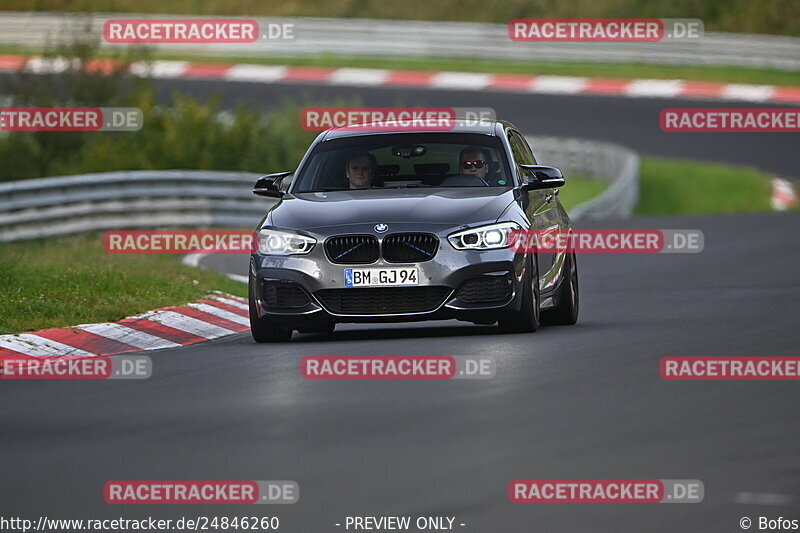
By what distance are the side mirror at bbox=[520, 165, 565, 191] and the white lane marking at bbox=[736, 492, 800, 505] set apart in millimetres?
6173

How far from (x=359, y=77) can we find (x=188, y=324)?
30.0 metres

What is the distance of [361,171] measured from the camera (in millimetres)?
13109

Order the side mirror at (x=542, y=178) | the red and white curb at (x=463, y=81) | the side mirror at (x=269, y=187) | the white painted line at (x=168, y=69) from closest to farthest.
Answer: the side mirror at (x=542, y=178), the side mirror at (x=269, y=187), the red and white curb at (x=463, y=81), the white painted line at (x=168, y=69)

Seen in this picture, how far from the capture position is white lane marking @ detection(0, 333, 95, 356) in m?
12.2

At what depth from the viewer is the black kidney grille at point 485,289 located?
11.9 m

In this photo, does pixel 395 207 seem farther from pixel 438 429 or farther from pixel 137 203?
pixel 137 203

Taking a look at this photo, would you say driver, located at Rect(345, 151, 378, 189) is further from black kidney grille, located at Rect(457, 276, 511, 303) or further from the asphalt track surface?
black kidney grille, located at Rect(457, 276, 511, 303)

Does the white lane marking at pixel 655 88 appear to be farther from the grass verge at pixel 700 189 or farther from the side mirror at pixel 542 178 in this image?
the side mirror at pixel 542 178

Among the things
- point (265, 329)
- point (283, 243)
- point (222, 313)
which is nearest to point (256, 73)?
point (222, 313)

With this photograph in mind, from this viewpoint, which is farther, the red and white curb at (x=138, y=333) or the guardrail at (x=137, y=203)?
the guardrail at (x=137, y=203)

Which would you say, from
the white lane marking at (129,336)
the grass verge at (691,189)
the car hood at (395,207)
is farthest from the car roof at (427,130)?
the grass verge at (691,189)

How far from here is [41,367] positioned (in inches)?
451

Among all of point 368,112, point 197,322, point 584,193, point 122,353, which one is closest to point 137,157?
point 368,112

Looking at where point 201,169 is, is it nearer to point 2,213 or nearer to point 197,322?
point 2,213
